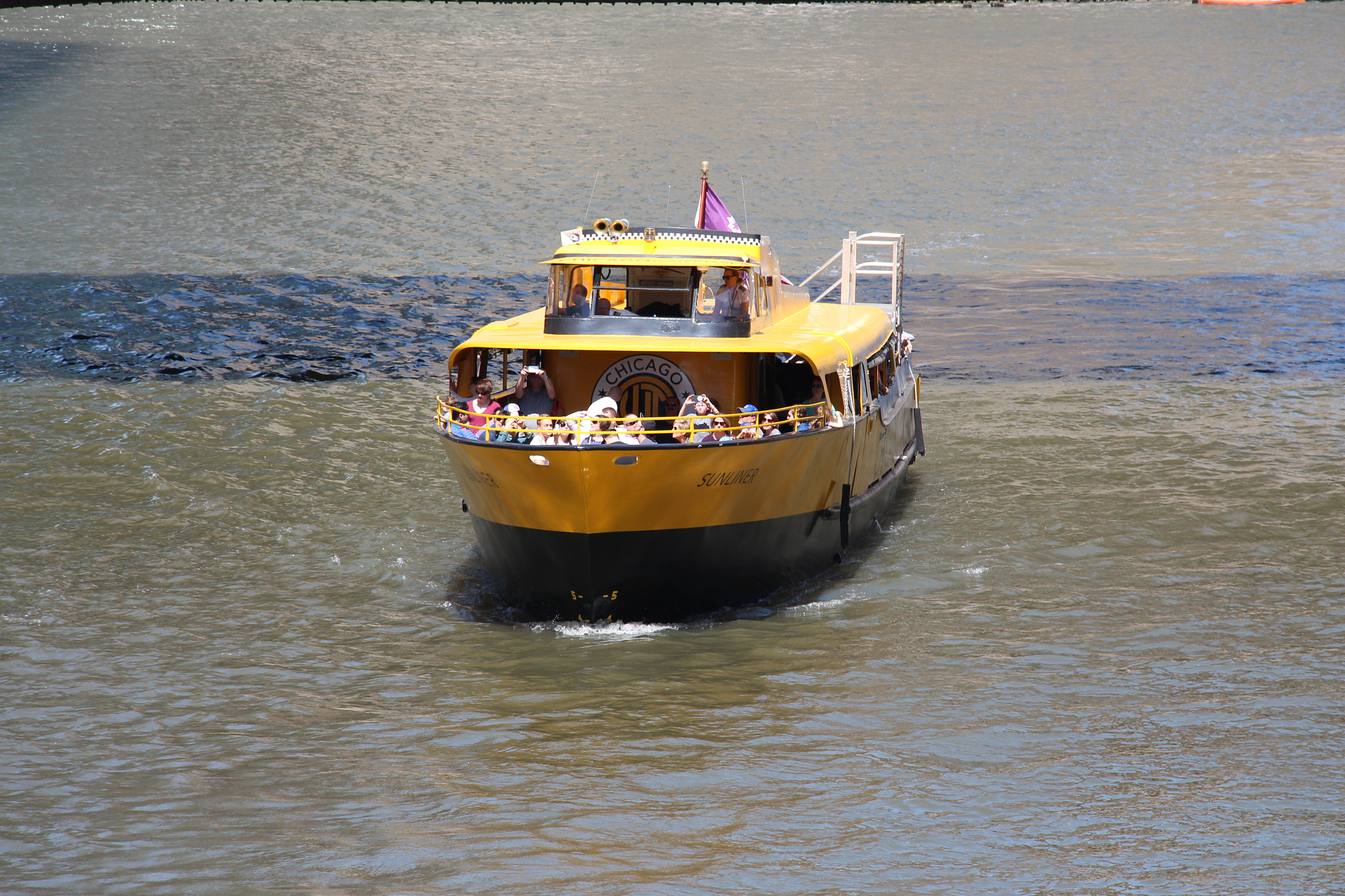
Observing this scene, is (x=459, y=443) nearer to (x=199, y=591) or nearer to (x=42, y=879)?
(x=199, y=591)

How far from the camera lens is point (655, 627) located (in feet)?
44.5

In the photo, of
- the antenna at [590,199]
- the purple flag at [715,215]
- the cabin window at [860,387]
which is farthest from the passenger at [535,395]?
the antenna at [590,199]

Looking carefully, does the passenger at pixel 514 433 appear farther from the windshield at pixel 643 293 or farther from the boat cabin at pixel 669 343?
the windshield at pixel 643 293

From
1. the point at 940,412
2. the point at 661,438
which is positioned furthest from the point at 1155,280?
the point at 661,438

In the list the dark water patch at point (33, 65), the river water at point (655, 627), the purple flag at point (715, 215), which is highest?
the dark water patch at point (33, 65)

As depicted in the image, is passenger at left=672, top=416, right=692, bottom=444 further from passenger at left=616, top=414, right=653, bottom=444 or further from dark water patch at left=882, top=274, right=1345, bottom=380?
dark water patch at left=882, top=274, right=1345, bottom=380

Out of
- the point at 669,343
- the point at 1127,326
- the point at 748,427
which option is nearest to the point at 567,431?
the point at 748,427

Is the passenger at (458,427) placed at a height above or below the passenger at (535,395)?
below

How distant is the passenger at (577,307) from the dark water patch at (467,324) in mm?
11317

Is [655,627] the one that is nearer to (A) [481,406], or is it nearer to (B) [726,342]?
(A) [481,406]

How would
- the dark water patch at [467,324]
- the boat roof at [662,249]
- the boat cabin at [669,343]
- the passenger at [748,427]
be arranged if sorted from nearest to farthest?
the passenger at [748,427] < the boat cabin at [669,343] < the boat roof at [662,249] < the dark water patch at [467,324]

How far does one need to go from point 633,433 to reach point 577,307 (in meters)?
3.11

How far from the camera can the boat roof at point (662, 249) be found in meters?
15.2

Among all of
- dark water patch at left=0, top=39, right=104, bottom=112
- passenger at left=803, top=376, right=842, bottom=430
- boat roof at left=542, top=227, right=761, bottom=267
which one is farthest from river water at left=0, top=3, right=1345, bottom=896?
dark water patch at left=0, top=39, right=104, bottom=112
